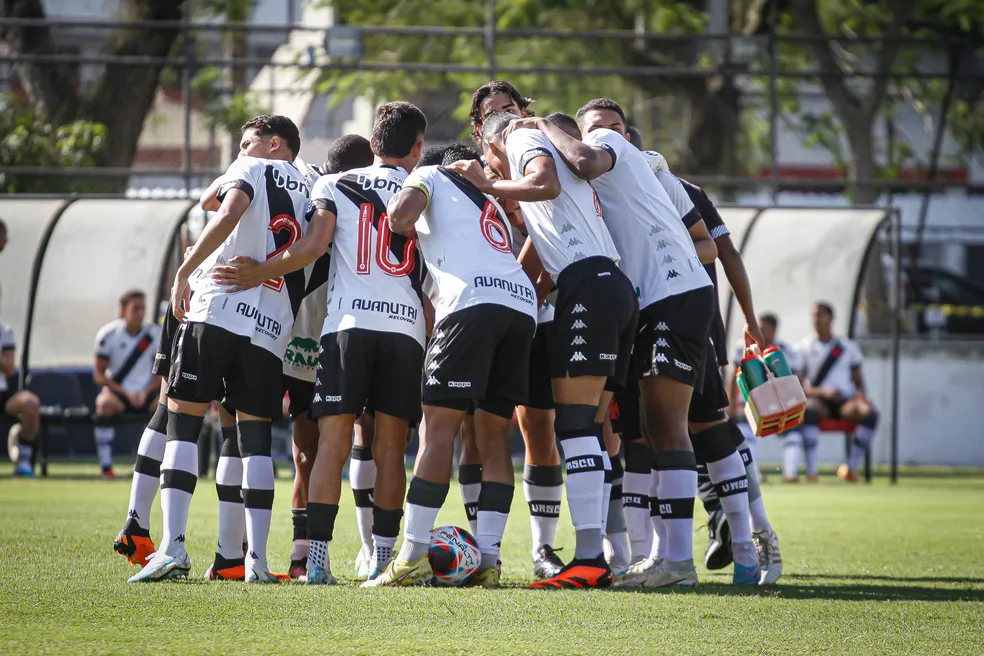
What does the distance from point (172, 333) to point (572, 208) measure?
202 centimetres

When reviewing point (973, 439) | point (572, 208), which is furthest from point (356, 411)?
point (973, 439)

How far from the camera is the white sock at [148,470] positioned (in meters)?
6.13

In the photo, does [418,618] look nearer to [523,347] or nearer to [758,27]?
[523,347]

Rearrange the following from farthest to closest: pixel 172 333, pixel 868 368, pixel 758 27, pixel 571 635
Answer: pixel 758 27 < pixel 868 368 < pixel 172 333 < pixel 571 635

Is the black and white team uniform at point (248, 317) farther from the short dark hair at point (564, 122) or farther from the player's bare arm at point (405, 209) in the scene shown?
the short dark hair at point (564, 122)

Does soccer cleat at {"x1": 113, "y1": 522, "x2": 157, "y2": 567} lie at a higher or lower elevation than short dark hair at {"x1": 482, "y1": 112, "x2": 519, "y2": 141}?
lower

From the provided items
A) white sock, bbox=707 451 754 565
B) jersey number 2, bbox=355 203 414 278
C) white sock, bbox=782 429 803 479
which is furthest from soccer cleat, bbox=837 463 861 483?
jersey number 2, bbox=355 203 414 278

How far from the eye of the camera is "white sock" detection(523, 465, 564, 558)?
629cm

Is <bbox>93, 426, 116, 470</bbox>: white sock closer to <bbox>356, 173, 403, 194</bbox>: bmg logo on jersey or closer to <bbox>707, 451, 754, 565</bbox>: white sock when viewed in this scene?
<bbox>356, 173, 403, 194</bbox>: bmg logo on jersey

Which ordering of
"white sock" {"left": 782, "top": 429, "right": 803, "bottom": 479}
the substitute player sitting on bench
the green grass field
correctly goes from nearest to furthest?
the green grass field, the substitute player sitting on bench, "white sock" {"left": 782, "top": 429, "right": 803, "bottom": 479}

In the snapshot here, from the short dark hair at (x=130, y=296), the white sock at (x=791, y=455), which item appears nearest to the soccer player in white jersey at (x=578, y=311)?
the short dark hair at (x=130, y=296)

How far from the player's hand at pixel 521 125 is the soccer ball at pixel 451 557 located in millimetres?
1806

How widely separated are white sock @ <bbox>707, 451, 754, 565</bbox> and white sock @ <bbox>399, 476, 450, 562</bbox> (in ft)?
4.87

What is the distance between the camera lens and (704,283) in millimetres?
6270
